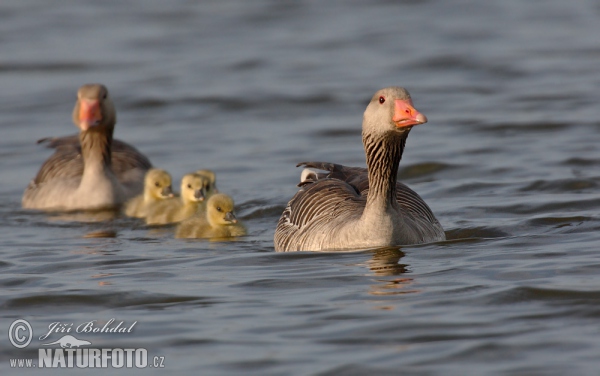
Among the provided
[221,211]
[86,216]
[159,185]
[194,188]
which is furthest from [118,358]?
[86,216]

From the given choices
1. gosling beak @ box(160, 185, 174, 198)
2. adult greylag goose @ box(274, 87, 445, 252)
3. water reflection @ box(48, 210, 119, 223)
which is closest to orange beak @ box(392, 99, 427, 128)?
adult greylag goose @ box(274, 87, 445, 252)

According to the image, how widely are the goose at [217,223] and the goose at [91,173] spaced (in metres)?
2.91

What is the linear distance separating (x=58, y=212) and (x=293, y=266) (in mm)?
5580

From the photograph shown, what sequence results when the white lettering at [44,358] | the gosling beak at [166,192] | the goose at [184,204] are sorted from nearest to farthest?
the white lettering at [44,358] < the goose at [184,204] < the gosling beak at [166,192]

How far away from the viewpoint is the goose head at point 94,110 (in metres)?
14.8

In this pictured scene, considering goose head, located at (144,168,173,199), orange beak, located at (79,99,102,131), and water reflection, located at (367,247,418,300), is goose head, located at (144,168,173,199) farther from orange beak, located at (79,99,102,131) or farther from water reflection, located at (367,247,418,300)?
water reflection, located at (367,247,418,300)

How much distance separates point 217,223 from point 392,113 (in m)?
2.90

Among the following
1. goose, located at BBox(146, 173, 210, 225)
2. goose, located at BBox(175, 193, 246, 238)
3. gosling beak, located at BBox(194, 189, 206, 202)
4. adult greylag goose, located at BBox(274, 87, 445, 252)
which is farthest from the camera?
goose, located at BBox(146, 173, 210, 225)

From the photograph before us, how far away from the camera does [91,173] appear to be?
15.0m

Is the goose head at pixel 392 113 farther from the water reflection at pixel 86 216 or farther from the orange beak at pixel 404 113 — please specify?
the water reflection at pixel 86 216

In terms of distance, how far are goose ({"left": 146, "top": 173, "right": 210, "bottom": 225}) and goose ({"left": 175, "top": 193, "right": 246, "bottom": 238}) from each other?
653 millimetres

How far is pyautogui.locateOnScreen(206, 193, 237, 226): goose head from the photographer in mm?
11883

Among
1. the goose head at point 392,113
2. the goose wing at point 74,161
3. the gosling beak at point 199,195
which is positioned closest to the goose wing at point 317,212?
the goose head at point 392,113

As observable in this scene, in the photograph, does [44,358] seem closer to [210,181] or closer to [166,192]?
[166,192]
